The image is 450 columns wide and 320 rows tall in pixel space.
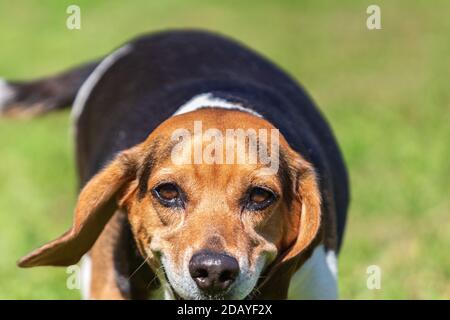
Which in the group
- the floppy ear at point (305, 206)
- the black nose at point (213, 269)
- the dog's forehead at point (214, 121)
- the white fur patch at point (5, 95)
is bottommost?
the black nose at point (213, 269)

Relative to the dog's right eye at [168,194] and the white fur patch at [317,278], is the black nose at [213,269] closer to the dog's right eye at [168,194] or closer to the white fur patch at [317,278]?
the dog's right eye at [168,194]

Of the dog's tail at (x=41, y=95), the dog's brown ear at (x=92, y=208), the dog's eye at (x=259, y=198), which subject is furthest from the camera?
the dog's tail at (x=41, y=95)

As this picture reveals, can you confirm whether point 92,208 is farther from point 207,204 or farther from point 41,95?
point 41,95

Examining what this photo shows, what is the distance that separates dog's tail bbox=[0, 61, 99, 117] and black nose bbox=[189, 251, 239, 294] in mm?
3597

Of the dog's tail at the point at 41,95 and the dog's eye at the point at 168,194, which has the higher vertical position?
the dog's tail at the point at 41,95

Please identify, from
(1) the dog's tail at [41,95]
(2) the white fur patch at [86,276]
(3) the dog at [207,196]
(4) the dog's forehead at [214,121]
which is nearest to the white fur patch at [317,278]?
(3) the dog at [207,196]

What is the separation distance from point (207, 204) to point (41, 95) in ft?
11.8

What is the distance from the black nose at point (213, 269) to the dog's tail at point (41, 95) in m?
3.60

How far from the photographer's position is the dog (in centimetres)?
515

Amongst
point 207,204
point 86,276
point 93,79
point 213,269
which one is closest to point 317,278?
point 207,204

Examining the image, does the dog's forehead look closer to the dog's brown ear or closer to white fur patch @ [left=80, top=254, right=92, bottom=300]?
the dog's brown ear

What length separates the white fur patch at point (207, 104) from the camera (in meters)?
5.78

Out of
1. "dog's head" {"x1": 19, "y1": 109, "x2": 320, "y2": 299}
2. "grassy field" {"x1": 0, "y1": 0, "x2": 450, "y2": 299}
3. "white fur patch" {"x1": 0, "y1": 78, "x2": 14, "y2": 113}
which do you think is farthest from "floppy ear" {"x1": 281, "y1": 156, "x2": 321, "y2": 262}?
"white fur patch" {"x1": 0, "y1": 78, "x2": 14, "y2": 113}

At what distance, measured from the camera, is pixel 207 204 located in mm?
5199
